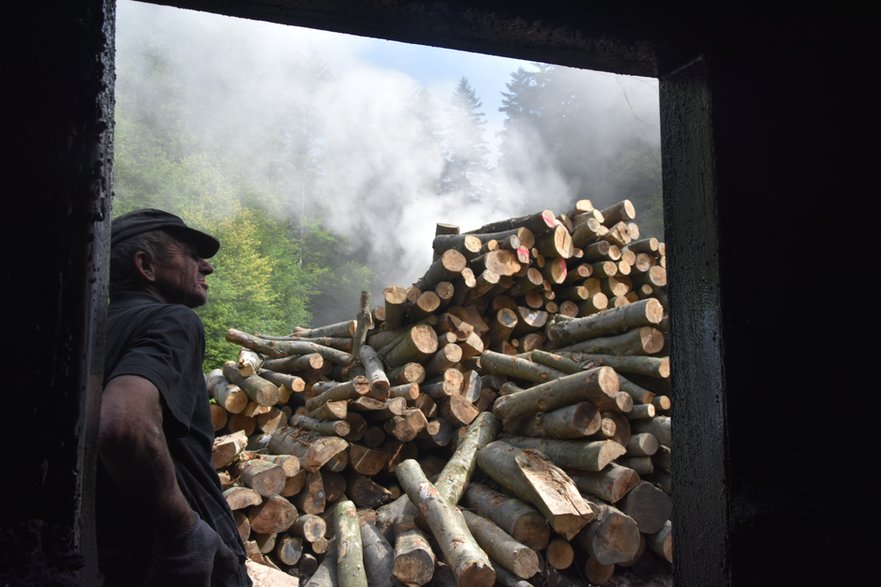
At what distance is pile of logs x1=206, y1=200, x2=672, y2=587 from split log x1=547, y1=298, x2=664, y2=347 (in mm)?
18

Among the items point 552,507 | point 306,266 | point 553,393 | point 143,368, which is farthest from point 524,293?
point 306,266

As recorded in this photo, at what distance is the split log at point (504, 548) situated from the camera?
3.44m

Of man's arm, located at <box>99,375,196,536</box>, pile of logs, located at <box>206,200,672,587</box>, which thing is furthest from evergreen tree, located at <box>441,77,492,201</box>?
man's arm, located at <box>99,375,196,536</box>

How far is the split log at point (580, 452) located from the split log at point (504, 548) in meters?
0.67

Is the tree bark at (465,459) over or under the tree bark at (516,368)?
under

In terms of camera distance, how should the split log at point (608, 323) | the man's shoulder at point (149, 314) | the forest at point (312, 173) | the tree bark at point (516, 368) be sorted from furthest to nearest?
the forest at point (312, 173) → the tree bark at point (516, 368) → the split log at point (608, 323) → the man's shoulder at point (149, 314)

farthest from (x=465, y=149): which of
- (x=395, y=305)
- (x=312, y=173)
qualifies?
(x=395, y=305)

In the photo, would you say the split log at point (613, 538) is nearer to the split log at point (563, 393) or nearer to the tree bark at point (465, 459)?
the split log at point (563, 393)

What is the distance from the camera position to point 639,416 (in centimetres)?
427

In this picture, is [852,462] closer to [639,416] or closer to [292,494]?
[639,416]

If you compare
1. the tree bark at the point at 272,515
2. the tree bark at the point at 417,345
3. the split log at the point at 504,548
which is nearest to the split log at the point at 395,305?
the tree bark at the point at 417,345

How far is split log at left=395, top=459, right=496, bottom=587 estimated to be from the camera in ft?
10.9

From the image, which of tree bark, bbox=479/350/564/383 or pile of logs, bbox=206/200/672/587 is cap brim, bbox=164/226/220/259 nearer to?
pile of logs, bbox=206/200/672/587

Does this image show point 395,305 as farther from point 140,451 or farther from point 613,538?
point 140,451
